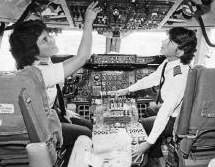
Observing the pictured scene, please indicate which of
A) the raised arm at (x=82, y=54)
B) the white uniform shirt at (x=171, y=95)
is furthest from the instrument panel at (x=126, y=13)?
the white uniform shirt at (x=171, y=95)

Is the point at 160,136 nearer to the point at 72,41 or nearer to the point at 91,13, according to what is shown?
the point at 91,13

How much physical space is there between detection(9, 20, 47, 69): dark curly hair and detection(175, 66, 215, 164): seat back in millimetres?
1055

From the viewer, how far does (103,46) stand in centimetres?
410

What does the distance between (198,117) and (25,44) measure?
49.0 inches

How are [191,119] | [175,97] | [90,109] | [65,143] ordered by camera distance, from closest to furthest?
[191,119], [175,97], [65,143], [90,109]

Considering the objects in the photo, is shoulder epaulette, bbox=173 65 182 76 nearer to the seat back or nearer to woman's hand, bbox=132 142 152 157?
the seat back

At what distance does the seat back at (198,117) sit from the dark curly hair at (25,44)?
3.46ft

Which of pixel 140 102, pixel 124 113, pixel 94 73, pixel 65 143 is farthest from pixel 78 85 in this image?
pixel 65 143

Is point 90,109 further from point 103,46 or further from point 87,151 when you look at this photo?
point 87,151

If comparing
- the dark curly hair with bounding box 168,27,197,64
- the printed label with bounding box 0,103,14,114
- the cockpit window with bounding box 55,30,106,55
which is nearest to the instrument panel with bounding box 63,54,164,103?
the cockpit window with bounding box 55,30,106,55

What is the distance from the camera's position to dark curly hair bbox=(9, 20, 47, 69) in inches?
70.5

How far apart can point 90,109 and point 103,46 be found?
1182 mm

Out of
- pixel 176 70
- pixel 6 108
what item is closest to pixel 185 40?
pixel 176 70

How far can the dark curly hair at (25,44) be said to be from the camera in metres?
1.79
